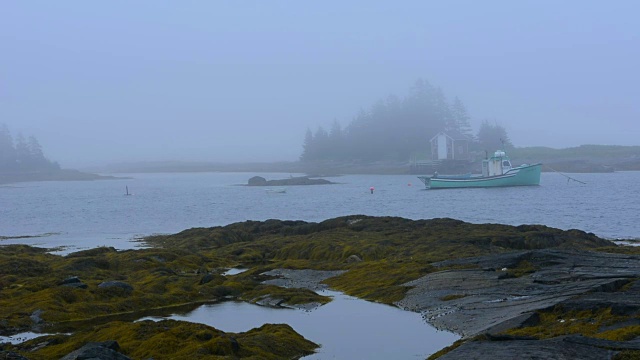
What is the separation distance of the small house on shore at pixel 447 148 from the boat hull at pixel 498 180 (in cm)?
4039

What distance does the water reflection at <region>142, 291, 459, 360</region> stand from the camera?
53.6 ft

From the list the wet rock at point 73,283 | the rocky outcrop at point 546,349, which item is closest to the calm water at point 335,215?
the rocky outcrop at point 546,349

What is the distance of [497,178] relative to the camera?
3745 inches

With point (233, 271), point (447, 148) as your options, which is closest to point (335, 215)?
point (233, 271)

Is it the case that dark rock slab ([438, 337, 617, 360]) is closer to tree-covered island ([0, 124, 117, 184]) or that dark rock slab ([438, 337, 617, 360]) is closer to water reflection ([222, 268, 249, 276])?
water reflection ([222, 268, 249, 276])

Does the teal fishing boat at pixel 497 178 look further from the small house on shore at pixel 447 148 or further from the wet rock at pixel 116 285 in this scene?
the wet rock at pixel 116 285

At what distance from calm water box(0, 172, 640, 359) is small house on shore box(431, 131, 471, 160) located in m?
30.5

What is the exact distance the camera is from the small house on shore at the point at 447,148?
458 feet

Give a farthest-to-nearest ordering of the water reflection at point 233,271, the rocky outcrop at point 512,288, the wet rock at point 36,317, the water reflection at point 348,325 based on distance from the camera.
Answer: the water reflection at point 233,271, the wet rock at point 36,317, the rocky outcrop at point 512,288, the water reflection at point 348,325

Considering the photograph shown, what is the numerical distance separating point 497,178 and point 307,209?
34.0 m

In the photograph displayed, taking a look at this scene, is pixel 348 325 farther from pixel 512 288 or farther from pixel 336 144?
pixel 336 144

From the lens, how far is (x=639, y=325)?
533 inches

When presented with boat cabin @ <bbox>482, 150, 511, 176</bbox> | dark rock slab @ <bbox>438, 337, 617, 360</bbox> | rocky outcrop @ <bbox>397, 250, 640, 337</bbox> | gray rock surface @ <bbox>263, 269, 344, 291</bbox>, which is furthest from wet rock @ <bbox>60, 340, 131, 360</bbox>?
boat cabin @ <bbox>482, 150, 511, 176</bbox>

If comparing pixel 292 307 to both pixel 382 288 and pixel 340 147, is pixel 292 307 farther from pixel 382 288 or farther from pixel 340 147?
pixel 340 147
